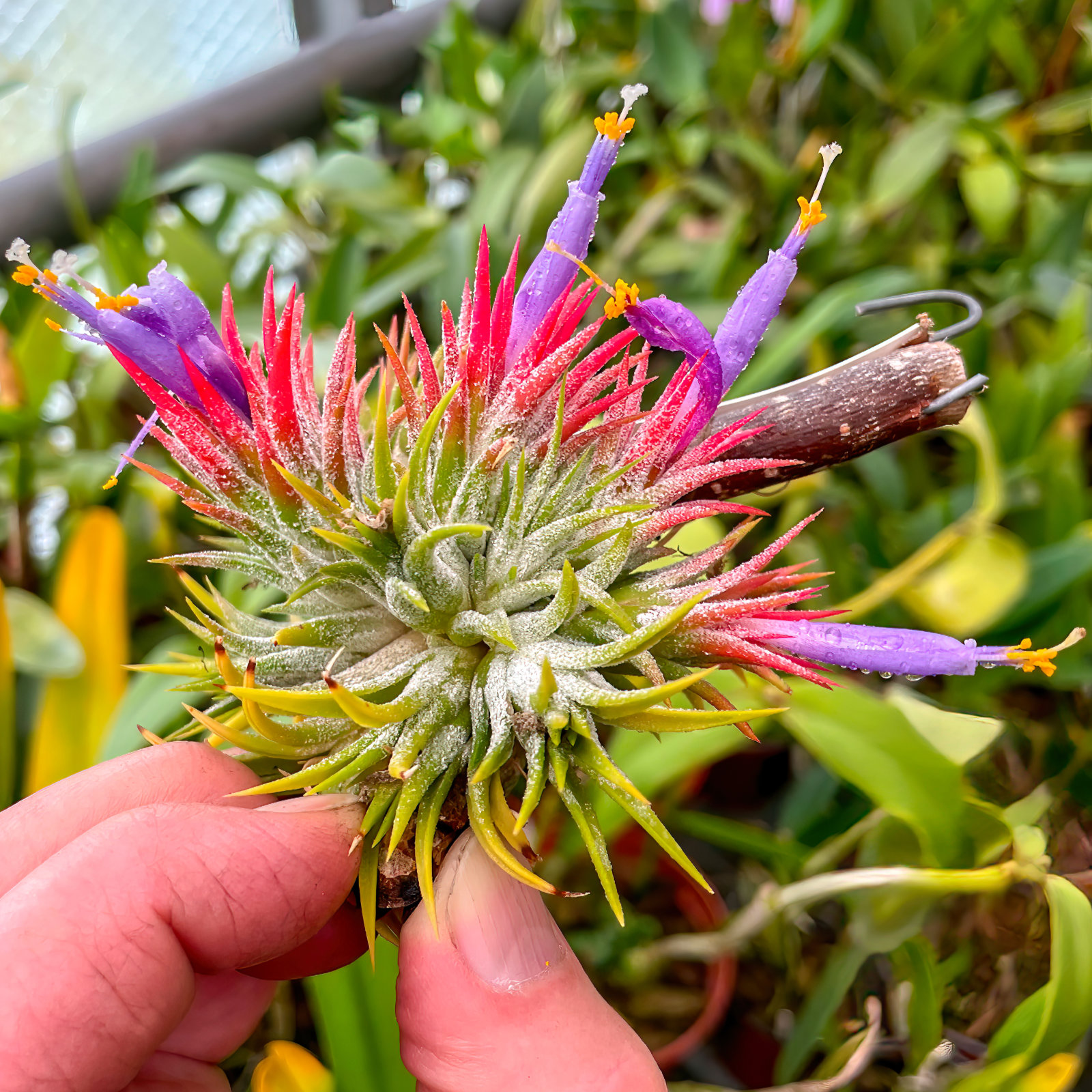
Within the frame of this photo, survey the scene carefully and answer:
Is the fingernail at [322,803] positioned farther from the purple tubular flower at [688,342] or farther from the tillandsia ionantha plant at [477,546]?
the purple tubular flower at [688,342]

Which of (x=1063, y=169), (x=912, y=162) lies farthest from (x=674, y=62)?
(x=1063, y=169)

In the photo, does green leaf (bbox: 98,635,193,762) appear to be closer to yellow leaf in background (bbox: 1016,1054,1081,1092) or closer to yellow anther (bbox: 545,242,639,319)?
yellow anther (bbox: 545,242,639,319)

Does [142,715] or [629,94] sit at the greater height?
[629,94]

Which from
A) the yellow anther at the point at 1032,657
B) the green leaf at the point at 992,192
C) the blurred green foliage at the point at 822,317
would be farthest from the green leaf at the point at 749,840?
the green leaf at the point at 992,192

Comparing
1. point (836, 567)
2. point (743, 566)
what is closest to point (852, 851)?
point (836, 567)

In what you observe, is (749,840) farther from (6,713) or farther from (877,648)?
(6,713)

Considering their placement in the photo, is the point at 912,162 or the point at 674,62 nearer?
the point at 912,162

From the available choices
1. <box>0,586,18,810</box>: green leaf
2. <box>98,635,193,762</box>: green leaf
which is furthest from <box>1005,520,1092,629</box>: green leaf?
<box>0,586,18,810</box>: green leaf
